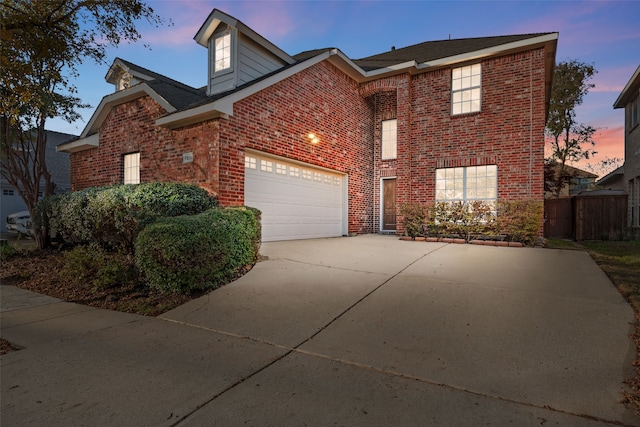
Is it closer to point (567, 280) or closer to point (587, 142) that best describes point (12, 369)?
point (567, 280)

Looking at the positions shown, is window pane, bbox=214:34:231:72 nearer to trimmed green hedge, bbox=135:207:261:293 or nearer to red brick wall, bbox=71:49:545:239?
red brick wall, bbox=71:49:545:239

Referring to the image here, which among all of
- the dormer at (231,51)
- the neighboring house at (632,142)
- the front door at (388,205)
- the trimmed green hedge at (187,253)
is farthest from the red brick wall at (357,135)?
the neighboring house at (632,142)

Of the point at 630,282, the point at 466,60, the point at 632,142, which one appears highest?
the point at 466,60

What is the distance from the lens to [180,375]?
8.57 feet

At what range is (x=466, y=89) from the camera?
1086 centimetres

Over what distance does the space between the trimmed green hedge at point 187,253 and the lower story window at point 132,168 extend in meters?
5.32

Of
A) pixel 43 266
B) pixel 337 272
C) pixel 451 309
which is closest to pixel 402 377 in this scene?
pixel 451 309

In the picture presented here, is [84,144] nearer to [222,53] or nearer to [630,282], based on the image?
[222,53]

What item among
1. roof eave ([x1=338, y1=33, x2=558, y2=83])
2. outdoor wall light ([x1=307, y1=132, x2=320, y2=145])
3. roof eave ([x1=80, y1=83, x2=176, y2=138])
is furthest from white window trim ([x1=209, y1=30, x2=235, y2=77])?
roof eave ([x1=338, y1=33, x2=558, y2=83])

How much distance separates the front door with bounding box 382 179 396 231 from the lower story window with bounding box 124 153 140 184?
833cm

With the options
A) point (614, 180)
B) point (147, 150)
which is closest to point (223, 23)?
point (147, 150)

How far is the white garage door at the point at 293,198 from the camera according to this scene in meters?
8.43

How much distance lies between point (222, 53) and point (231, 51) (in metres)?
0.45

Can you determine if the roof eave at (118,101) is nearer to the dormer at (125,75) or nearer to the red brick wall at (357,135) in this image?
the red brick wall at (357,135)
